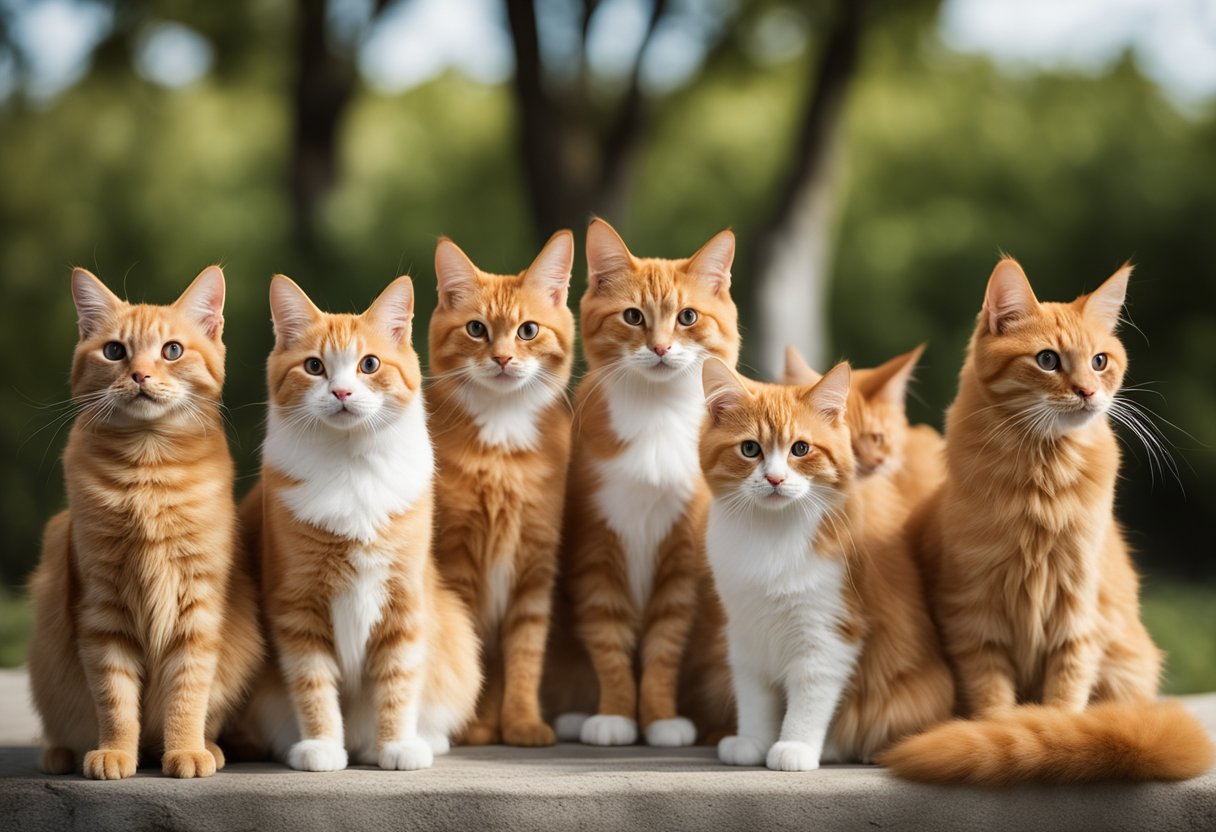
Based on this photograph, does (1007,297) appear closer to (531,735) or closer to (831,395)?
(831,395)

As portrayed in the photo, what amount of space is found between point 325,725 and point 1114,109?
8285 mm

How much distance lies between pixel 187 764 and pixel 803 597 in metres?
1.40

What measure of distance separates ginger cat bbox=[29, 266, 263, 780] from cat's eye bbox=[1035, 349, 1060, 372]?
6.10 feet

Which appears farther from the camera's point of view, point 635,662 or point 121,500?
point 635,662

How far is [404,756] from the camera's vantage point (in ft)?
9.06

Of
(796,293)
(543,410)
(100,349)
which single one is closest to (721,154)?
(796,293)

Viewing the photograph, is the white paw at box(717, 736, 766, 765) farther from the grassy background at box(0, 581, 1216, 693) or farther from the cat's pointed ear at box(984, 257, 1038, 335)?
the grassy background at box(0, 581, 1216, 693)

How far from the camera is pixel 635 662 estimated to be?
333 cm

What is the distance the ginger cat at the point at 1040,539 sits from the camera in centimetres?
272

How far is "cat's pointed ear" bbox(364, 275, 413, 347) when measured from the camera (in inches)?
111

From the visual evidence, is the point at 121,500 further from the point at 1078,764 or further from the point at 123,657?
the point at 1078,764

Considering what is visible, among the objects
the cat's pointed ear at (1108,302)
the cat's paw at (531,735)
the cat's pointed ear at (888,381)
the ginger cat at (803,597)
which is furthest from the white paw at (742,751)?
the cat's pointed ear at (1108,302)

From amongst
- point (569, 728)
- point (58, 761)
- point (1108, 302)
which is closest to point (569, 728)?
point (569, 728)

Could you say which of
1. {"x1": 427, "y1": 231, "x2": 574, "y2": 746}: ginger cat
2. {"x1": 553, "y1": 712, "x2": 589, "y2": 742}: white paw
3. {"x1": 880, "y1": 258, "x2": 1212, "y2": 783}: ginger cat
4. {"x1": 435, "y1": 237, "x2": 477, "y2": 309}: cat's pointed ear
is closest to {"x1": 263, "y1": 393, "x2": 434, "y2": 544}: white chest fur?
{"x1": 427, "y1": 231, "x2": 574, "y2": 746}: ginger cat
